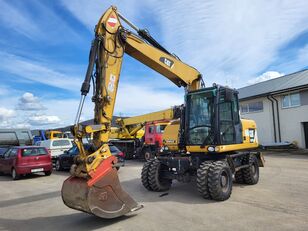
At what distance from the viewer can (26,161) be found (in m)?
14.5

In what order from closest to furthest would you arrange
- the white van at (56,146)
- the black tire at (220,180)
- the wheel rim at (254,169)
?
the black tire at (220,180) < the wheel rim at (254,169) < the white van at (56,146)

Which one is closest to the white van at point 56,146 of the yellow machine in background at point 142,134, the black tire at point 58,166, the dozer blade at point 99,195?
the black tire at point 58,166

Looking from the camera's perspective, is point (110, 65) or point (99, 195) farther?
point (110, 65)

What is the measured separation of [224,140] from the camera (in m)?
9.10

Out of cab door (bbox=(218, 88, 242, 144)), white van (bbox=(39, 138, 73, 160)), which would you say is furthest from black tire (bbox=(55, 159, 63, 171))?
cab door (bbox=(218, 88, 242, 144))

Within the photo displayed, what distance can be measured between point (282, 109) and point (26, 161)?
17.9 m

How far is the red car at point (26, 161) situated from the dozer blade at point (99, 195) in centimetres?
892

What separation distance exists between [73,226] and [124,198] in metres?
1.15

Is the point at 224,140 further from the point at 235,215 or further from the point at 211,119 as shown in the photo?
the point at 235,215

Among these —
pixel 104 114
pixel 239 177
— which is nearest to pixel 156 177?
pixel 239 177

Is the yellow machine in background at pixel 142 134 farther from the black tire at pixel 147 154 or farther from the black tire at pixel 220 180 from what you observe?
the black tire at pixel 220 180

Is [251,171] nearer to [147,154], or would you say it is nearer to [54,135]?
[147,154]

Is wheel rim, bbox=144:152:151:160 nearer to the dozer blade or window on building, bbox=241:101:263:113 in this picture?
window on building, bbox=241:101:263:113

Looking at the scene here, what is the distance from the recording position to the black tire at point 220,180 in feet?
26.3
